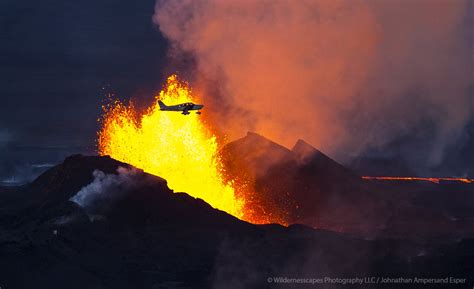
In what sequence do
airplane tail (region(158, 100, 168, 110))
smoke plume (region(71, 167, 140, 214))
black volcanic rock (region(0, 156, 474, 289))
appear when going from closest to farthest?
black volcanic rock (region(0, 156, 474, 289)) → smoke plume (region(71, 167, 140, 214)) → airplane tail (region(158, 100, 168, 110))

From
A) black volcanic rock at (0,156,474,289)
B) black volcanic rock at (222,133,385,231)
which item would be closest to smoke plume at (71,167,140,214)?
black volcanic rock at (0,156,474,289)

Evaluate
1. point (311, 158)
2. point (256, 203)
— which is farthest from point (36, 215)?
point (311, 158)

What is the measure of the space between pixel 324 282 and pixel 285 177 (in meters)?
40.5

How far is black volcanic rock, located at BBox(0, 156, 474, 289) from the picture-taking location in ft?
454

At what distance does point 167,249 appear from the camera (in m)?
144

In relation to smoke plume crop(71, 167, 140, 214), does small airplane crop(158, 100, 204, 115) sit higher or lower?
higher

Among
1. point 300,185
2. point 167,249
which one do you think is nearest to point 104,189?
point 167,249

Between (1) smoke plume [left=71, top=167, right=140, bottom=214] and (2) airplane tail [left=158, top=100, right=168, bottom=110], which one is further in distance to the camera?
(2) airplane tail [left=158, top=100, right=168, bottom=110]

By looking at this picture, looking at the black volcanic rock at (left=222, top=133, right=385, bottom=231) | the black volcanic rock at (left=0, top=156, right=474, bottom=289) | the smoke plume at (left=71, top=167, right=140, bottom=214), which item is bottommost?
the black volcanic rock at (left=0, top=156, right=474, bottom=289)

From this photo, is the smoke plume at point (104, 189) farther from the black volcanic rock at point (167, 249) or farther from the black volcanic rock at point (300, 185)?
the black volcanic rock at point (300, 185)

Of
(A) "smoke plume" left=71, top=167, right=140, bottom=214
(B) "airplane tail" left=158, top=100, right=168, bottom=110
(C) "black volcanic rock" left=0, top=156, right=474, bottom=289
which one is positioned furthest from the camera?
(B) "airplane tail" left=158, top=100, right=168, bottom=110

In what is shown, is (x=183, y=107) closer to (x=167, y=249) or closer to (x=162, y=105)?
(x=162, y=105)

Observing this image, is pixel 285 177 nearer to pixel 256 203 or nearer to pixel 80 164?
pixel 256 203

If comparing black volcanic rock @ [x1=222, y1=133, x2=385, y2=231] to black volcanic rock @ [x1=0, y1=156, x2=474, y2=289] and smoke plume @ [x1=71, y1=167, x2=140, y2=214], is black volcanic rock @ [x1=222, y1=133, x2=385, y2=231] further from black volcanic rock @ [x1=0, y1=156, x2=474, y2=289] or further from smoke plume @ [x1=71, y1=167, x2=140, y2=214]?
smoke plume @ [x1=71, y1=167, x2=140, y2=214]
